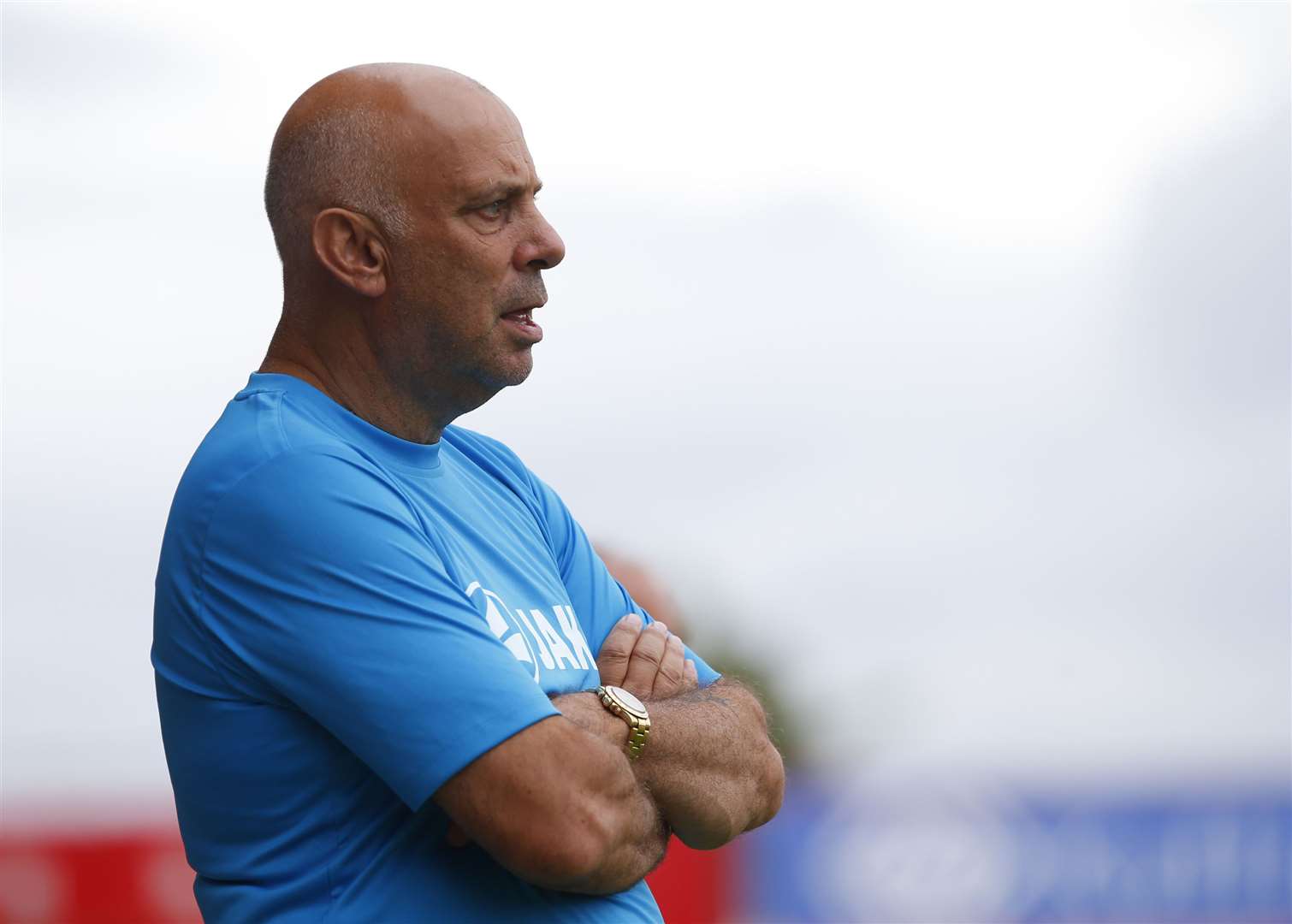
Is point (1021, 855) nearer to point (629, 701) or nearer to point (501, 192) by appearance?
point (629, 701)

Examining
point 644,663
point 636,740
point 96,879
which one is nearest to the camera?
point 636,740

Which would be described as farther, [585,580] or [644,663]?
[585,580]

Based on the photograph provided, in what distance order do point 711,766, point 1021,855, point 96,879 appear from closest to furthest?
1. point 711,766
2. point 96,879
3. point 1021,855

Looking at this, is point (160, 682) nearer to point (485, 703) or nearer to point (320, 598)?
point (320, 598)

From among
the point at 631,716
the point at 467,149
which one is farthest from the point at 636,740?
the point at 467,149

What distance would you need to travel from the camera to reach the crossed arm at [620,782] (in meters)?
1.78

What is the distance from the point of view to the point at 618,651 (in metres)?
2.42

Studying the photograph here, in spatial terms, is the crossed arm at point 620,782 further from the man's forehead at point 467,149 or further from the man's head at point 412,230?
the man's forehead at point 467,149

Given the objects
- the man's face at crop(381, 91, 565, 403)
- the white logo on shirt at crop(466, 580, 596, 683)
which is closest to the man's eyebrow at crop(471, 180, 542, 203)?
the man's face at crop(381, 91, 565, 403)

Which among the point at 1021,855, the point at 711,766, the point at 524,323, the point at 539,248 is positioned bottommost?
the point at 1021,855

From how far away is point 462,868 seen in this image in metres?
1.95

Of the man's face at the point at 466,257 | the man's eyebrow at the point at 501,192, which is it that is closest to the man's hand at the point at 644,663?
the man's face at the point at 466,257

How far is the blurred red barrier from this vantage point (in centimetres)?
577

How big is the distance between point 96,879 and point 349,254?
445cm
